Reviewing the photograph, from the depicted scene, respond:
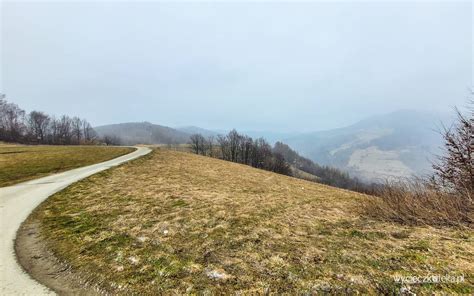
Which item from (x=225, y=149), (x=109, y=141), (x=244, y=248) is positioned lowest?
(x=225, y=149)

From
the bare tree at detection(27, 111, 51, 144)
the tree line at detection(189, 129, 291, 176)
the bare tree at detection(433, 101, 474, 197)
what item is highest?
the bare tree at detection(27, 111, 51, 144)

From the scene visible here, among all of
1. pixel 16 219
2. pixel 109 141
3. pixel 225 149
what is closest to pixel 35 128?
pixel 109 141

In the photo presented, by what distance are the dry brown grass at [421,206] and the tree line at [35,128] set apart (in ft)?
325

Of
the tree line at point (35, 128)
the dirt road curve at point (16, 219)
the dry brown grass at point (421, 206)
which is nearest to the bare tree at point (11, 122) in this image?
the tree line at point (35, 128)

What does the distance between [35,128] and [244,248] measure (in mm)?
112083

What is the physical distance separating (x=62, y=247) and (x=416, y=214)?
389 inches

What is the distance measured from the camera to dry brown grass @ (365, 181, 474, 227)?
6477 mm

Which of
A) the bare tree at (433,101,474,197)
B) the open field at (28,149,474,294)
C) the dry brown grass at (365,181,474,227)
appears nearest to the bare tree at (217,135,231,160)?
the open field at (28,149,474,294)

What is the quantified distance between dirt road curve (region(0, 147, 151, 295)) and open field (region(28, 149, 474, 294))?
0.66 m

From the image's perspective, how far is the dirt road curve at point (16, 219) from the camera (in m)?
4.46

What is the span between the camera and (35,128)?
88.0m

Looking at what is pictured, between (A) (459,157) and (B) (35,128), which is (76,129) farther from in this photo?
(A) (459,157)

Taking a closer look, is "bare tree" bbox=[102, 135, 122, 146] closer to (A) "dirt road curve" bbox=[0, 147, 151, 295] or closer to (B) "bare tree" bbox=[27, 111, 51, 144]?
(B) "bare tree" bbox=[27, 111, 51, 144]

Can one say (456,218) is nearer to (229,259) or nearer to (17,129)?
(229,259)
